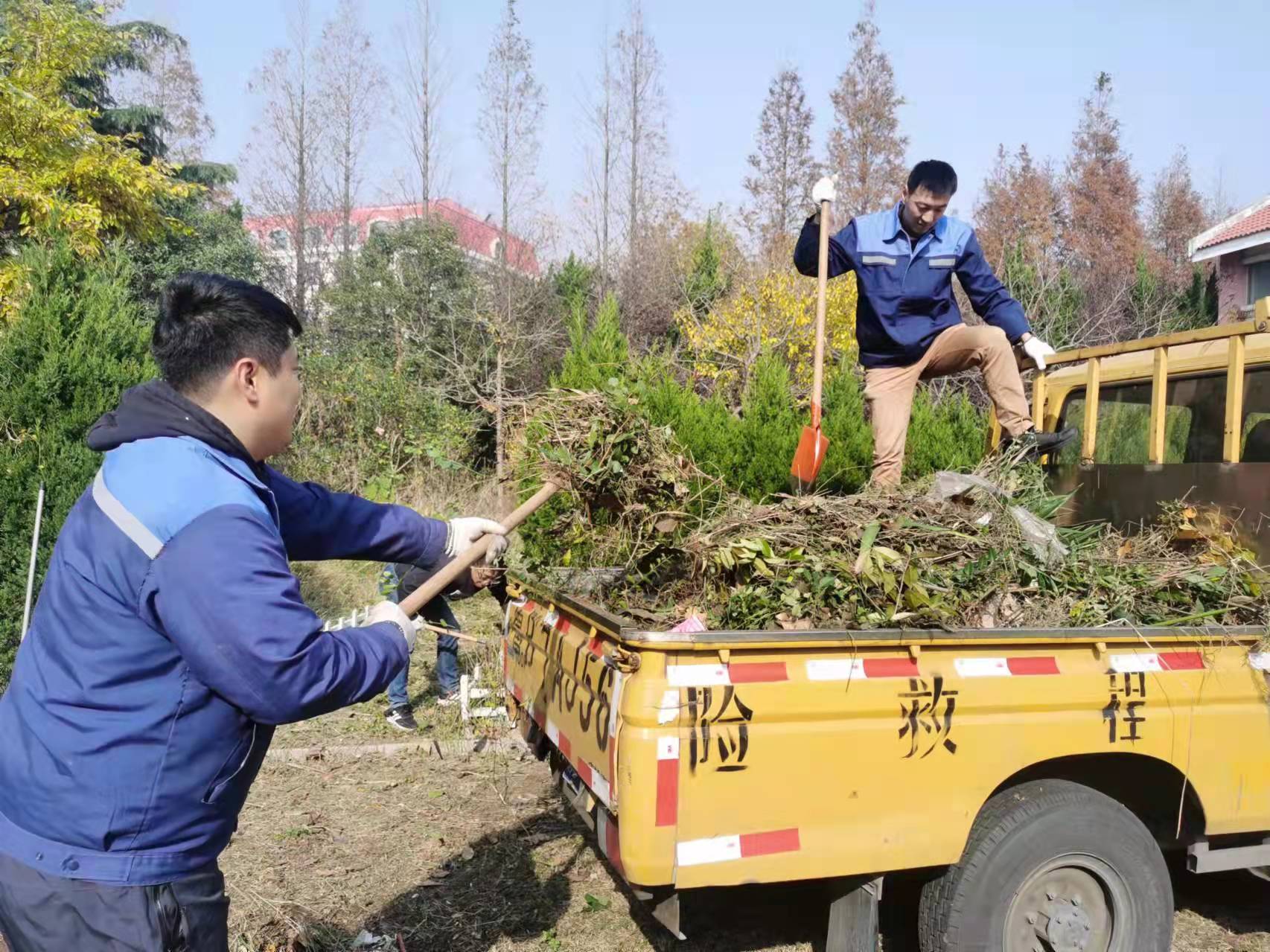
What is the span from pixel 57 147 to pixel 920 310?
11954mm

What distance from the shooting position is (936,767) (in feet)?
8.68

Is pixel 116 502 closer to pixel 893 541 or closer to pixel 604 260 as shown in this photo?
pixel 893 541

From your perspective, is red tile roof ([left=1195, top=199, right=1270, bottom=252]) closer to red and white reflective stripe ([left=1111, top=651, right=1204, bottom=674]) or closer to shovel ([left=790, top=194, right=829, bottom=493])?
shovel ([left=790, top=194, right=829, bottom=493])

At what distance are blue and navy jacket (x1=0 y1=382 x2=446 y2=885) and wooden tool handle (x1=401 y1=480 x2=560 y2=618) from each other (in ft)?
1.57

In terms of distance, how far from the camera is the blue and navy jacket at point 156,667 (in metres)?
1.75

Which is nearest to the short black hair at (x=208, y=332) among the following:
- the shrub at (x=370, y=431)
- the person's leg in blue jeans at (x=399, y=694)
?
the person's leg in blue jeans at (x=399, y=694)

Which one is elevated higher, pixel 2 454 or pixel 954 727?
pixel 2 454

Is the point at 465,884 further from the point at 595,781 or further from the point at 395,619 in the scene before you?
the point at 395,619

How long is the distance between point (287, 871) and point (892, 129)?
23.9m

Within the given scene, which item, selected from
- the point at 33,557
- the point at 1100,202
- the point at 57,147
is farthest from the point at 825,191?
the point at 1100,202

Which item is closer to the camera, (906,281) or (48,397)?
(906,281)

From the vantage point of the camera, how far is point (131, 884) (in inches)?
70.2

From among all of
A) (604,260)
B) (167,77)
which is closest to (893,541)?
(604,260)

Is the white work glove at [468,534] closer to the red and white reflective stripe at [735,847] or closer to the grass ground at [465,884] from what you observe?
the red and white reflective stripe at [735,847]
